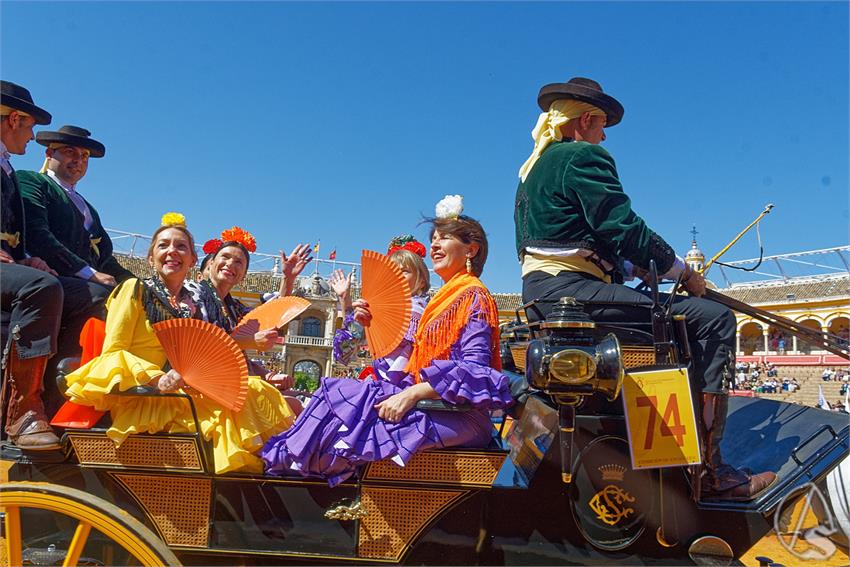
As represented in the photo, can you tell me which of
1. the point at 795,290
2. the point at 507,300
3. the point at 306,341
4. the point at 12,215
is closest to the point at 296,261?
the point at 12,215

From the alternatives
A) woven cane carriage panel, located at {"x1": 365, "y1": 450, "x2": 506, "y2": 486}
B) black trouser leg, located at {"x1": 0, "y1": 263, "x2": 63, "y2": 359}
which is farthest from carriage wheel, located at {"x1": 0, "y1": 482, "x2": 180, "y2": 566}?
black trouser leg, located at {"x1": 0, "y1": 263, "x2": 63, "y2": 359}

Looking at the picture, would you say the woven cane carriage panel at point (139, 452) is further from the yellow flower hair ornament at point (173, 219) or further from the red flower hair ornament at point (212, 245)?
the red flower hair ornament at point (212, 245)

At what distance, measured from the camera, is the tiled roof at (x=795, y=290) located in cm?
4303

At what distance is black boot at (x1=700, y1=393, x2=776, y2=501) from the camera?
2.37 metres

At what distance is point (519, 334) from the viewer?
10.3ft

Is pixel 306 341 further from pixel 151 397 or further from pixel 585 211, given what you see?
pixel 585 211

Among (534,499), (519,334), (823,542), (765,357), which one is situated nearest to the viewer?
(534,499)

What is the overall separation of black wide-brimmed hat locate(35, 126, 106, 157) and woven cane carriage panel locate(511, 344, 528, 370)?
3194mm

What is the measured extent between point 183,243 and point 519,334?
72.3 inches

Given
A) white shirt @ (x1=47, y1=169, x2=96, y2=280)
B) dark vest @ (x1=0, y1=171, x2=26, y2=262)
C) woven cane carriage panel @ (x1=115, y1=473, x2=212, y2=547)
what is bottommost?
woven cane carriage panel @ (x1=115, y1=473, x2=212, y2=547)

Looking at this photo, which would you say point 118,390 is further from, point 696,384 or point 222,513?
point 696,384

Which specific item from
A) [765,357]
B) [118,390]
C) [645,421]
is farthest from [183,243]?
[765,357]

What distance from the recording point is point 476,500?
222 cm
